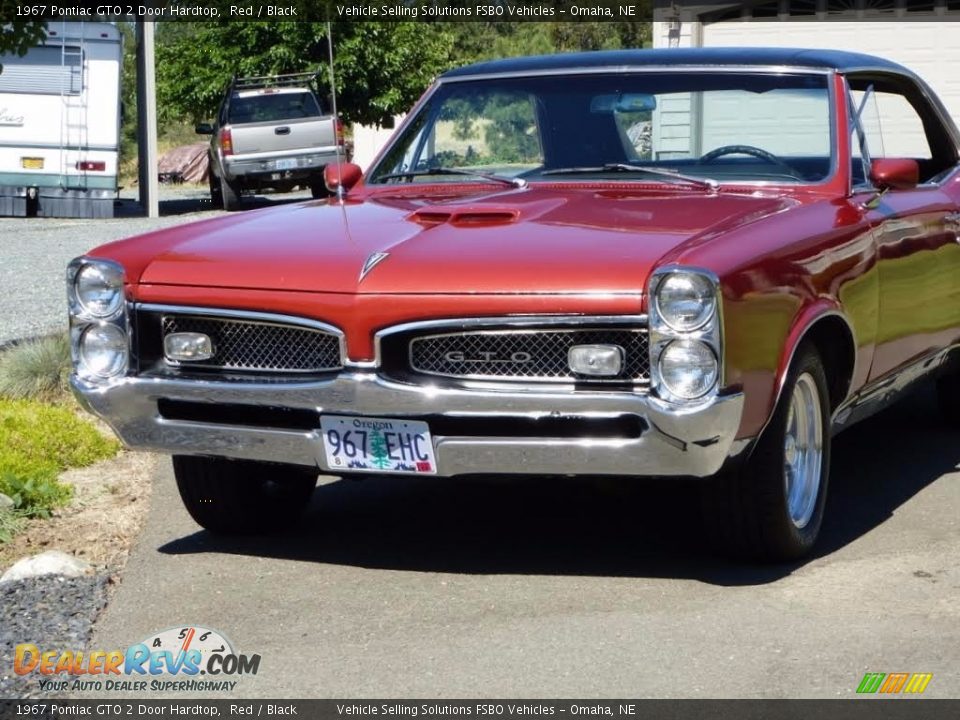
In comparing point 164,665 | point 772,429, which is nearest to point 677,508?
point 772,429

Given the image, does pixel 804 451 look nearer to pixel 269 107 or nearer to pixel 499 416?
pixel 499 416

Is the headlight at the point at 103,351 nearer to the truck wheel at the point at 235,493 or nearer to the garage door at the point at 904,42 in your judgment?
the truck wheel at the point at 235,493

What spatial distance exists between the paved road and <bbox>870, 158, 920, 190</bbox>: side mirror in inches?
46.4

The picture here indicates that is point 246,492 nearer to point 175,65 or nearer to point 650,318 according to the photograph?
point 650,318

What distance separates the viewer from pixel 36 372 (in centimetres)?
868

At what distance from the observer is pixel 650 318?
15.4 ft

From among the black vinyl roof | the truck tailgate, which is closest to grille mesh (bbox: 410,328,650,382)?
the black vinyl roof

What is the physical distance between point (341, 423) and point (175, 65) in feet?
94.5

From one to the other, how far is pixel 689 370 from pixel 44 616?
1.99m

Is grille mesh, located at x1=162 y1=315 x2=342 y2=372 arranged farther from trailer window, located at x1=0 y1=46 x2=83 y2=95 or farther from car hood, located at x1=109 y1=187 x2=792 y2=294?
trailer window, located at x1=0 y1=46 x2=83 y2=95

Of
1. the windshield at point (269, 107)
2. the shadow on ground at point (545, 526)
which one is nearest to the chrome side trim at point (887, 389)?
the shadow on ground at point (545, 526)

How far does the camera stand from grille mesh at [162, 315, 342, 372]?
5.05 metres
